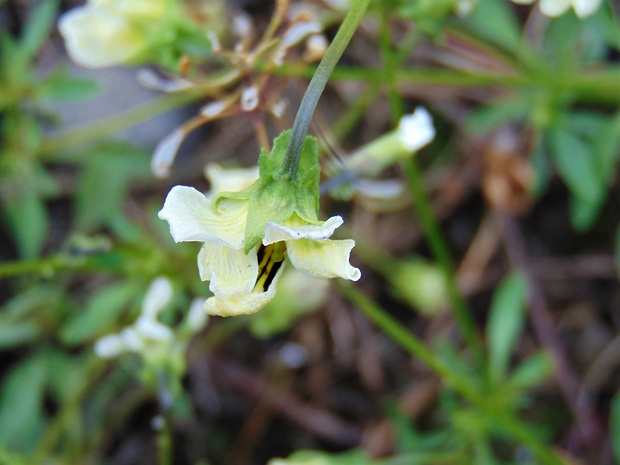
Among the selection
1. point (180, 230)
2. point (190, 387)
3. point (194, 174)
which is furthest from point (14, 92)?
point (180, 230)

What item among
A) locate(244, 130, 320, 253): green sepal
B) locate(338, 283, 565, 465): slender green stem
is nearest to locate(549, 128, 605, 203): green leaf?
locate(338, 283, 565, 465): slender green stem

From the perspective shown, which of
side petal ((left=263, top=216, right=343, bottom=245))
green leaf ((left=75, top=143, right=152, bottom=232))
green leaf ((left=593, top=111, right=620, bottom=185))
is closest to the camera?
side petal ((left=263, top=216, right=343, bottom=245))

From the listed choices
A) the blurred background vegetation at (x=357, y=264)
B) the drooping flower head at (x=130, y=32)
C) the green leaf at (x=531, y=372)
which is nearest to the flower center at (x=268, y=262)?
the drooping flower head at (x=130, y=32)

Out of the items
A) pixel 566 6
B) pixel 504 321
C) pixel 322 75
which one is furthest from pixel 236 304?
pixel 504 321

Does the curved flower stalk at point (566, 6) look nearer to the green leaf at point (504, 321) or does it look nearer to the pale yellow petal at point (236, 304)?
the pale yellow petal at point (236, 304)

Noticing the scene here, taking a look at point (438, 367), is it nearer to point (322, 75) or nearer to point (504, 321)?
point (504, 321)

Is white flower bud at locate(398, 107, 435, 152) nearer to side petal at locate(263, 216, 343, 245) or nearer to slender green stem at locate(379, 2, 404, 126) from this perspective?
slender green stem at locate(379, 2, 404, 126)

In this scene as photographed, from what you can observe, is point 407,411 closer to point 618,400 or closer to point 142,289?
point 618,400
